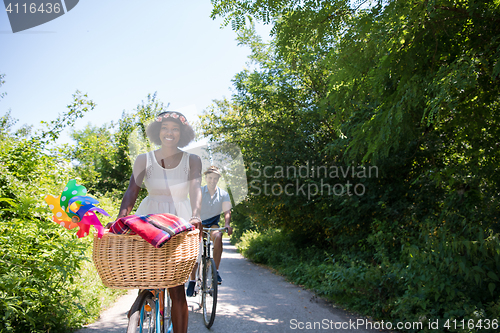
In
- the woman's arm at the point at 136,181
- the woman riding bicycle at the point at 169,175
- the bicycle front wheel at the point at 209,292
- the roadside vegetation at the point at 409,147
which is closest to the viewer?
the woman's arm at the point at 136,181

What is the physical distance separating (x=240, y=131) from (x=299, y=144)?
3.54m

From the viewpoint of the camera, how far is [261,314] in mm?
5344

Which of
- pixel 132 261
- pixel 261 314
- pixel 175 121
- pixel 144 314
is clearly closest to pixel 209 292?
pixel 261 314

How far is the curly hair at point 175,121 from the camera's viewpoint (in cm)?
322

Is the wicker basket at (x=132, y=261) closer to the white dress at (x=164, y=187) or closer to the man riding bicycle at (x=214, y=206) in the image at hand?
the white dress at (x=164, y=187)

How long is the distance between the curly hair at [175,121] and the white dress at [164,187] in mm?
258

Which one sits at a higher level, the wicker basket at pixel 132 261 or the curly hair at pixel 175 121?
the curly hair at pixel 175 121

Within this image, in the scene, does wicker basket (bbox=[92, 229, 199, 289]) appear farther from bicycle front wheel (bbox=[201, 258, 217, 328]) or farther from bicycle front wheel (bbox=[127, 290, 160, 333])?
bicycle front wheel (bbox=[201, 258, 217, 328])

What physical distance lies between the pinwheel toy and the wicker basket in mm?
124

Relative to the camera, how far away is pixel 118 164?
13.6m

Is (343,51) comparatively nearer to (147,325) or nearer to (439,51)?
(439,51)

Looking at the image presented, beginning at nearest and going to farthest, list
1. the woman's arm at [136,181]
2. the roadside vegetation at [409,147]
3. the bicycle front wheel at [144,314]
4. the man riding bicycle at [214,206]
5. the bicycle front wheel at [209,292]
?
1. the bicycle front wheel at [144,314]
2. the woman's arm at [136,181]
3. the roadside vegetation at [409,147]
4. the bicycle front wheel at [209,292]
5. the man riding bicycle at [214,206]

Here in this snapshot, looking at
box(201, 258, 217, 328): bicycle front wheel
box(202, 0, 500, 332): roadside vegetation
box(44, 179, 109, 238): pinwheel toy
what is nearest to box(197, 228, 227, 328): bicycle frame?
box(201, 258, 217, 328): bicycle front wheel

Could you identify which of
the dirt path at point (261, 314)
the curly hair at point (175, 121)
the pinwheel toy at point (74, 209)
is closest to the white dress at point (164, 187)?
the curly hair at point (175, 121)
